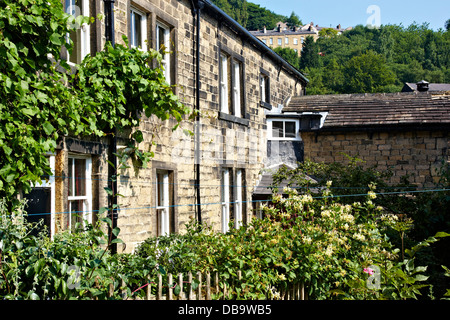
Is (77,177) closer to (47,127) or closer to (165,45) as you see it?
(47,127)

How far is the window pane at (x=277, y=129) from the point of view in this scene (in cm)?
1795

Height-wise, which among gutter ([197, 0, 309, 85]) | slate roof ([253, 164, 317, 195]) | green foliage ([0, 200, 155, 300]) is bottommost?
green foliage ([0, 200, 155, 300])

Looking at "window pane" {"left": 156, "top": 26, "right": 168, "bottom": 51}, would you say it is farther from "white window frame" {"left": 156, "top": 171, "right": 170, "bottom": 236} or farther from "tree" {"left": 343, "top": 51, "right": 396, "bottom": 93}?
"tree" {"left": 343, "top": 51, "right": 396, "bottom": 93}

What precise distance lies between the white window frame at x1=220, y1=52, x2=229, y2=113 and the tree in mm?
59083

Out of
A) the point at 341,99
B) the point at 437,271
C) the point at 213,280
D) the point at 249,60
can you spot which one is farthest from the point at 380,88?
the point at 213,280

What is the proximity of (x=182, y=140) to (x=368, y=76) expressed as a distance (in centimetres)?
6450

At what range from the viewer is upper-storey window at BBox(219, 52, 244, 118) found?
14172 millimetres

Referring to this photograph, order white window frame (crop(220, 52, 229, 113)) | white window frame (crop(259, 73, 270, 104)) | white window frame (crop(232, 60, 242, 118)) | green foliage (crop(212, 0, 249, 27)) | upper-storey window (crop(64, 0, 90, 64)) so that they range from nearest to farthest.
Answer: upper-storey window (crop(64, 0, 90, 64)) → white window frame (crop(220, 52, 229, 113)) → white window frame (crop(232, 60, 242, 118)) → white window frame (crop(259, 73, 270, 104)) → green foliage (crop(212, 0, 249, 27))

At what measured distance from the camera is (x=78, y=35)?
8.34m

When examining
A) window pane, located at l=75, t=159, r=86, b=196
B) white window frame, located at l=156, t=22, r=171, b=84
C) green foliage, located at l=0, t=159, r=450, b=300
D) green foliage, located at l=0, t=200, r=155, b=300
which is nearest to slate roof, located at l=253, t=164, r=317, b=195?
white window frame, located at l=156, t=22, r=171, b=84

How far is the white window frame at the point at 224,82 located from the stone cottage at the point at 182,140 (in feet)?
0.09

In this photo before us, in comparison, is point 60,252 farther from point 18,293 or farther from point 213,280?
point 213,280

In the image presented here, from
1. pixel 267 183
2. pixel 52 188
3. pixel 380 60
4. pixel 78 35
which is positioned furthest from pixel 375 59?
pixel 52 188
